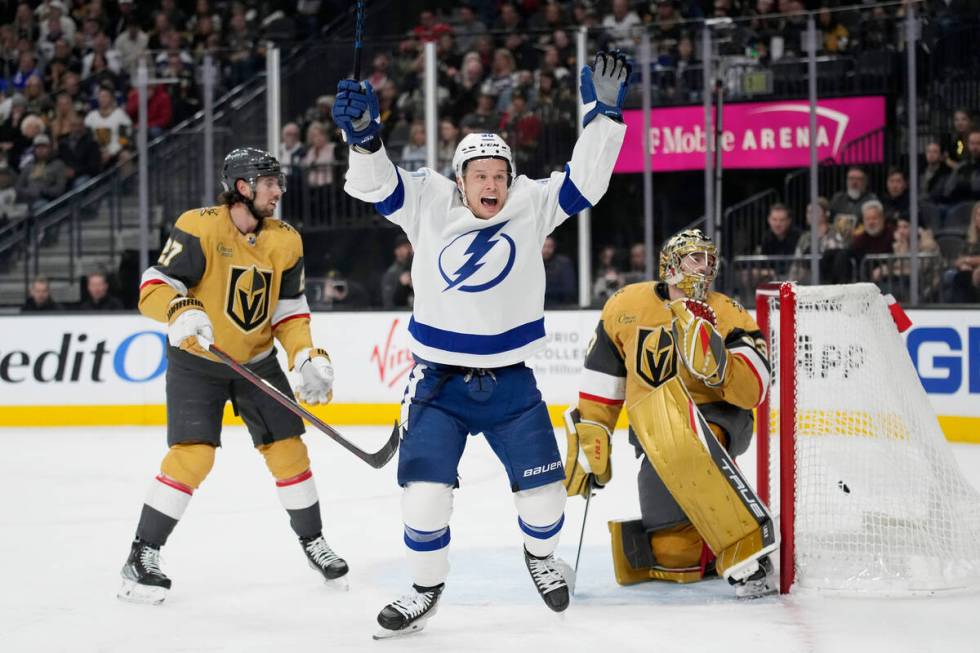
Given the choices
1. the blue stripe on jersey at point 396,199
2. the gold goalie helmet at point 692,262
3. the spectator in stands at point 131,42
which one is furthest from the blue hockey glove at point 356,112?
the spectator in stands at point 131,42

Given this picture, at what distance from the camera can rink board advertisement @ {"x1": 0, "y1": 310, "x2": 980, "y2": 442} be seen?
7.91m

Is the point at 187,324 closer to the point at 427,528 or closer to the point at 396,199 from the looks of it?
the point at 396,199

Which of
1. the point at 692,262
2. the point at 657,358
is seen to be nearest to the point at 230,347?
the point at 657,358

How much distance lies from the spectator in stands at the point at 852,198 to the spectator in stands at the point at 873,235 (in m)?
0.07

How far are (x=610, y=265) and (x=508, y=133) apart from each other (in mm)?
1095

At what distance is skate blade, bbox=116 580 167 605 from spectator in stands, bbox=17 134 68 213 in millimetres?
6525

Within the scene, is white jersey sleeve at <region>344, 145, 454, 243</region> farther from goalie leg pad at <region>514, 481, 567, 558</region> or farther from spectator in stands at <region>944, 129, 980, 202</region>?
spectator in stands at <region>944, 129, 980, 202</region>

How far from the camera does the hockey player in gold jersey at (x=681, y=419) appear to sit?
3.69m

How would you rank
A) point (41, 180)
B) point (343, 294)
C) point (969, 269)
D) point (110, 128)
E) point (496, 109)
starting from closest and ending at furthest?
point (969, 269) → point (343, 294) → point (496, 109) → point (110, 128) → point (41, 180)

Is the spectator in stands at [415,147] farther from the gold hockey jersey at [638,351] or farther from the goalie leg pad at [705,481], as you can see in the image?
the goalie leg pad at [705,481]

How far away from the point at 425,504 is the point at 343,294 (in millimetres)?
5167

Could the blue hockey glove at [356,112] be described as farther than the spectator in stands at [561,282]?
No

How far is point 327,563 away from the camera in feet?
12.9

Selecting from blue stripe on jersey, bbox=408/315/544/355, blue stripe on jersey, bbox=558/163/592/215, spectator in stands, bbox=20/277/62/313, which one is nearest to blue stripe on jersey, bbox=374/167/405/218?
blue stripe on jersey, bbox=408/315/544/355
